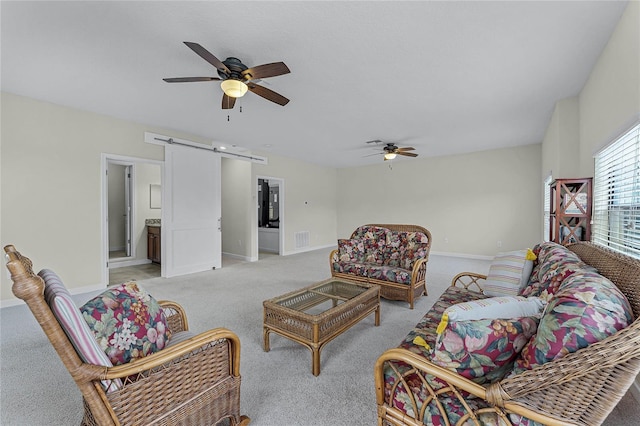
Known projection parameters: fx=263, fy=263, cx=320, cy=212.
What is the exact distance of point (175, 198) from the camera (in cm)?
461

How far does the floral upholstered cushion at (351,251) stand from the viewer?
372 cm

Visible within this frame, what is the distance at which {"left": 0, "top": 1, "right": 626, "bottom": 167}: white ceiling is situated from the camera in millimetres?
1847

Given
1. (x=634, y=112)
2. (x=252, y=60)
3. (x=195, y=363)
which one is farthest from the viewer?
(x=252, y=60)

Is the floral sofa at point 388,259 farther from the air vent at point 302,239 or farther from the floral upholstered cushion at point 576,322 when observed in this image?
the air vent at point 302,239

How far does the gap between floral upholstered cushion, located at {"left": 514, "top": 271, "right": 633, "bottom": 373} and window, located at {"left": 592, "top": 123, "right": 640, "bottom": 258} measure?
1.49 meters

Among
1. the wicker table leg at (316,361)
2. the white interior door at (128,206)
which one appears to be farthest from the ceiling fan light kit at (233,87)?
the white interior door at (128,206)

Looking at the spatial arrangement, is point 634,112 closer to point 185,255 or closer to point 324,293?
point 324,293

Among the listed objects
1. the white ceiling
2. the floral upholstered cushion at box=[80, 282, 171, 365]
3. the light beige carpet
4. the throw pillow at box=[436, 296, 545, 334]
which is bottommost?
the light beige carpet

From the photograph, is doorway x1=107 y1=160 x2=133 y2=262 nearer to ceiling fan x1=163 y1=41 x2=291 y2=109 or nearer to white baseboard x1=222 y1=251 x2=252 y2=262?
white baseboard x1=222 y1=251 x2=252 y2=262

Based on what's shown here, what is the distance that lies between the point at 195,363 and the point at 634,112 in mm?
3027

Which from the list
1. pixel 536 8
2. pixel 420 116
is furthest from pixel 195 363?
pixel 420 116

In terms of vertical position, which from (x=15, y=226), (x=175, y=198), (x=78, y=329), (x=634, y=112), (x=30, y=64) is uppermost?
(x=30, y=64)

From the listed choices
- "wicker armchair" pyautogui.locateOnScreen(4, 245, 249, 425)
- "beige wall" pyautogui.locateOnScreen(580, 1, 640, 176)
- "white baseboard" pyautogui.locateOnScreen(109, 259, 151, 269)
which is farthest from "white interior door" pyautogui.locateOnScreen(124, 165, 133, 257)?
"beige wall" pyautogui.locateOnScreen(580, 1, 640, 176)

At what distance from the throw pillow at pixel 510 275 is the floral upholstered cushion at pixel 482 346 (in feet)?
3.86
